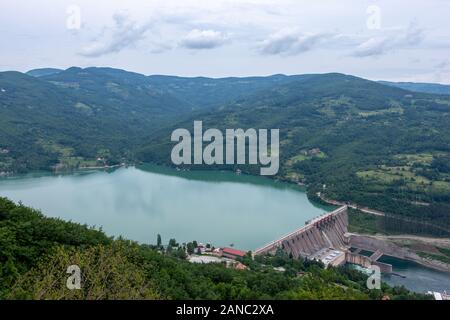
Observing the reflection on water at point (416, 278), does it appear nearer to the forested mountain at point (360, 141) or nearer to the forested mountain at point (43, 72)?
the forested mountain at point (360, 141)

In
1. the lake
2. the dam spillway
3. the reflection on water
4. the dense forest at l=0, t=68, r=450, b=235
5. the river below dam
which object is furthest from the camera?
the dense forest at l=0, t=68, r=450, b=235

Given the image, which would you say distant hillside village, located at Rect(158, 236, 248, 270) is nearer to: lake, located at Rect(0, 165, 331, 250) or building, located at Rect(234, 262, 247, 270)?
building, located at Rect(234, 262, 247, 270)

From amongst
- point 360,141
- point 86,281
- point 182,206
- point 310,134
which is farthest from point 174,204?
point 310,134

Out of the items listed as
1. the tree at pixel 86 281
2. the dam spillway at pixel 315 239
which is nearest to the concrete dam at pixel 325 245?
the dam spillway at pixel 315 239

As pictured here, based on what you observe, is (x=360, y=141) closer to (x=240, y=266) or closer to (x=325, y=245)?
(x=325, y=245)

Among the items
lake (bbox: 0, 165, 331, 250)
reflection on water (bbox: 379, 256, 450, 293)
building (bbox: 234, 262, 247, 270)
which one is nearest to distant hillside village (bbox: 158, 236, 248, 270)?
building (bbox: 234, 262, 247, 270)
